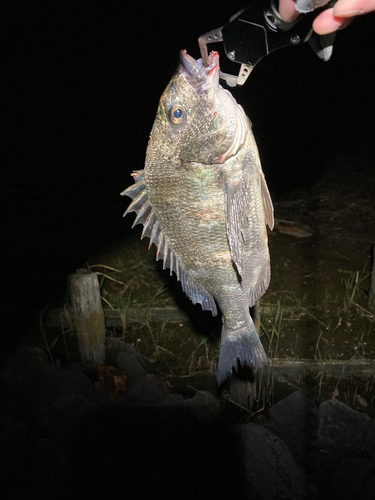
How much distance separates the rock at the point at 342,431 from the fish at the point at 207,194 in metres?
1.39

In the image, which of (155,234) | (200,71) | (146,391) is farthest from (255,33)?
(146,391)

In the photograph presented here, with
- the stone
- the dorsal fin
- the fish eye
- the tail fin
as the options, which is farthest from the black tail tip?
the stone

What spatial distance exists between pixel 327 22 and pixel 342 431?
269cm

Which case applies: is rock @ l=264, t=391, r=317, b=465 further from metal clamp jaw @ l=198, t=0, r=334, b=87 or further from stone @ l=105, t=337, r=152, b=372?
metal clamp jaw @ l=198, t=0, r=334, b=87

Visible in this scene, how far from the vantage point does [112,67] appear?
360 inches

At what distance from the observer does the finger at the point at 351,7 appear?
112 cm

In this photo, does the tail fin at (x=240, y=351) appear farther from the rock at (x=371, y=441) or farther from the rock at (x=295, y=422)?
the rock at (x=371, y=441)

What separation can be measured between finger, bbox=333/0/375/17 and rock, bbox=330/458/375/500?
265 centimetres

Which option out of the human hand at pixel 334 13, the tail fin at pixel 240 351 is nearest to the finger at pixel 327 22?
the human hand at pixel 334 13

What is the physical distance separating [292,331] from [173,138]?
2.65 metres

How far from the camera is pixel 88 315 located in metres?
3.38

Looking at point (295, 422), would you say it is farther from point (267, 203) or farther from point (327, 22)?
point (327, 22)

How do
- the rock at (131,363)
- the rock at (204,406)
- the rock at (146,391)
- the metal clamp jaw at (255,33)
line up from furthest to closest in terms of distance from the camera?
1. the rock at (131,363)
2. the rock at (146,391)
3. the rock at (204,406)
4. the metal clamp jaw at (255,33)

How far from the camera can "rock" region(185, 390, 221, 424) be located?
2.92 metres
